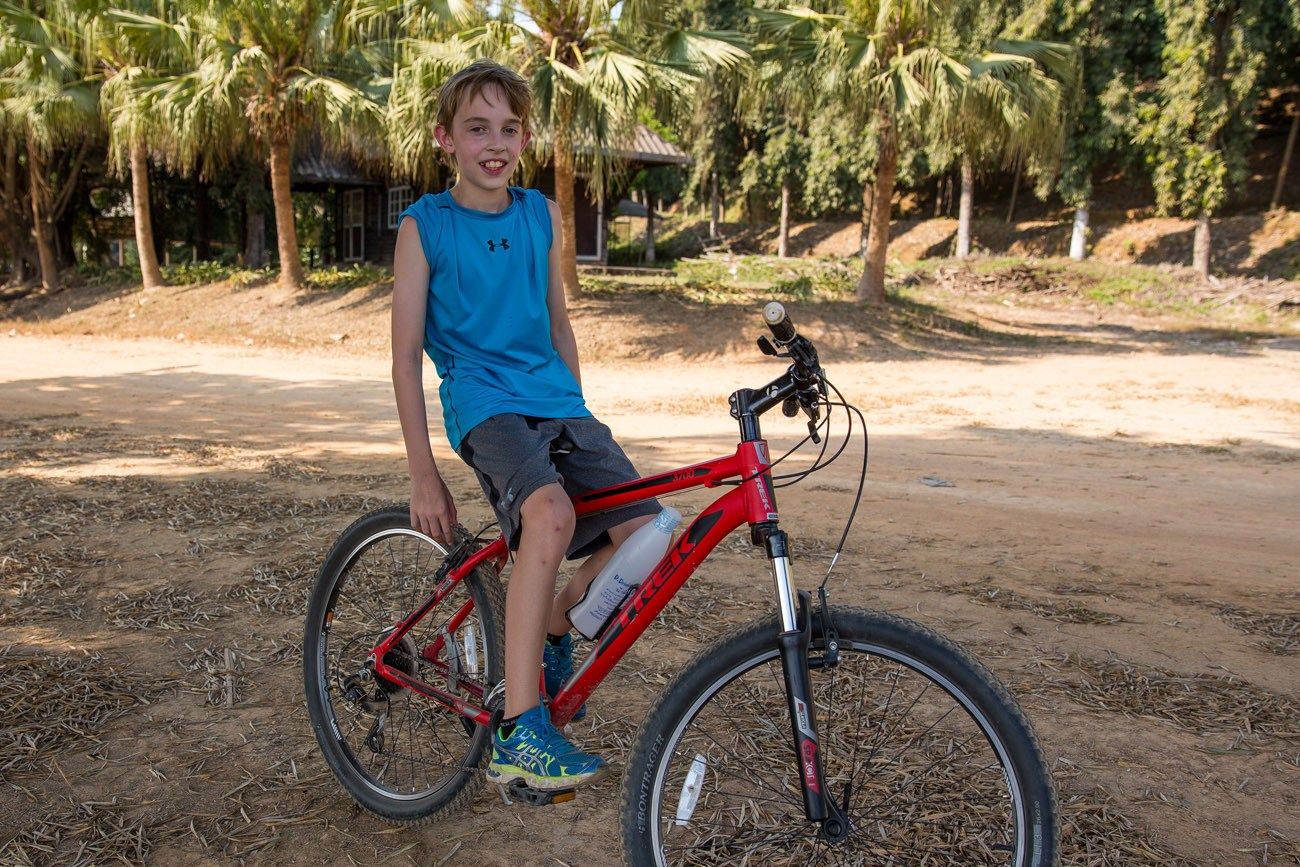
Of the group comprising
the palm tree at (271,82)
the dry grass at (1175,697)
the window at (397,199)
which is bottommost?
the dry grass at (1175,697)

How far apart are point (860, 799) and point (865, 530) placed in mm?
3099

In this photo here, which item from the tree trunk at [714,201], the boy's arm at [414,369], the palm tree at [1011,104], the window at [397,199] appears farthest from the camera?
the tree trunk at [714,201]

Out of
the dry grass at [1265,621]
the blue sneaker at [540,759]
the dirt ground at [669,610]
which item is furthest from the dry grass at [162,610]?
the dry grass at [1265,621]

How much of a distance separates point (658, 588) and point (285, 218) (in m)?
18.1

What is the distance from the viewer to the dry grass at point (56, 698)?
115 inches

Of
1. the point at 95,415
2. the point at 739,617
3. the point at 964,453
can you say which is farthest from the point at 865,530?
the point at 95,415

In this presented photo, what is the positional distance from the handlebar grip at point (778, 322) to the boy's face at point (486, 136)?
965 mm

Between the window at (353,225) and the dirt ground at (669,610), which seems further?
the window at (353,225)

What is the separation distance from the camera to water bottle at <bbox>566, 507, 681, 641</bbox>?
225 centimetres

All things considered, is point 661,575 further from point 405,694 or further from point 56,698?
point 56,698

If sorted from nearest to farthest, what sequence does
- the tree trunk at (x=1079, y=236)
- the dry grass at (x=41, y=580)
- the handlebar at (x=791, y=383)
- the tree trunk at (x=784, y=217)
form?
the handlebar at (x=791, y=383) → the dry grass at (x=41, y=580) → the tree trunk at (x=1079, y=236) → the tree trunk at (x=784, y=217)

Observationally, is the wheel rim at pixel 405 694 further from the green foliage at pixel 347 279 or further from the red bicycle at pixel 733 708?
the green foliage at pixel 347 279

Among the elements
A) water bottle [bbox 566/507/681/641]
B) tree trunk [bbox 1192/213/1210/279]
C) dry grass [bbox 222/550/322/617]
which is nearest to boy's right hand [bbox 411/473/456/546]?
water bottle [bbox 566/507/681/641]

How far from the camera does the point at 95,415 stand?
30.1 feet
